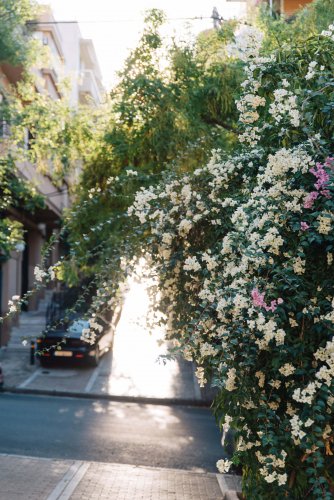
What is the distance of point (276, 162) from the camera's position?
5172 millimetres

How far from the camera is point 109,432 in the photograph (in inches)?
536

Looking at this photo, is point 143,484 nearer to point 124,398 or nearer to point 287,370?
point 287,370

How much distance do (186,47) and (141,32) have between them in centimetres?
143

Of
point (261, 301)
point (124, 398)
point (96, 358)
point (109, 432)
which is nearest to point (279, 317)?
point (261, 301)

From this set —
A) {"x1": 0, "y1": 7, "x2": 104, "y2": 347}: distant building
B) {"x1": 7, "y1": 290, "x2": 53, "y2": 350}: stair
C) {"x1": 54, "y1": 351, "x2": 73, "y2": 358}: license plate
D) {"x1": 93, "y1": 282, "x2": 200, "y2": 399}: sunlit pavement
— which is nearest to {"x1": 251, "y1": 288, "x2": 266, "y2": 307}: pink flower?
{"x1": 93, "y1": 282, "x2": 200, "y2": 399}: sunlit pavement

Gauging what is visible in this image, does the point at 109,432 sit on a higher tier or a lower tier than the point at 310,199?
lower

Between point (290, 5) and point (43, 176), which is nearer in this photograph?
point (290, 5)

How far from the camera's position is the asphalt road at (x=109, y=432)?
1186 centimetres

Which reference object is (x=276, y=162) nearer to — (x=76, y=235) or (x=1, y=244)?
(x=1, y=244)

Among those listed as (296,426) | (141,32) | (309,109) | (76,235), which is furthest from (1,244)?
(296,426)

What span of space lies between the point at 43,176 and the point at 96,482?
1837 centimetres

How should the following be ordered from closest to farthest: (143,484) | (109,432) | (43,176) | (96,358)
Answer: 1. (143,484)
2. (109,432)
3. (96,358)
4. (43,176)

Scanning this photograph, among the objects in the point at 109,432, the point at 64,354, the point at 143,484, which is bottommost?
the point at 143,484

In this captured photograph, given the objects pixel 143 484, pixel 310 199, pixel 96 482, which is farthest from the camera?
pixel 143 484
